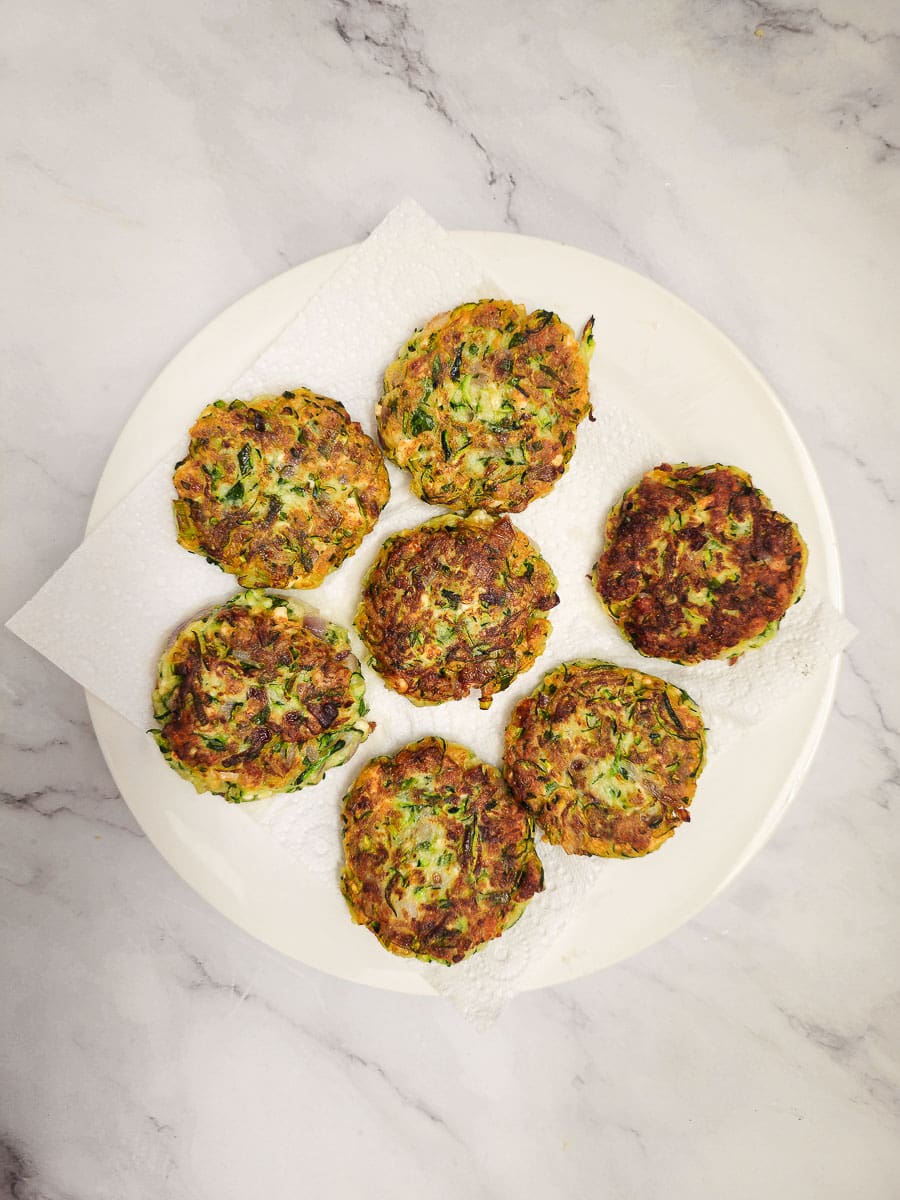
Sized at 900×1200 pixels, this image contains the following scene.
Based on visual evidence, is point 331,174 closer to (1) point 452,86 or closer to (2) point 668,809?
(1) point 452,86

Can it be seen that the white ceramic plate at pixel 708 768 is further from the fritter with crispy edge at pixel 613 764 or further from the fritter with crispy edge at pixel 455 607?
the fritter with crispy edge at pixel 455 607

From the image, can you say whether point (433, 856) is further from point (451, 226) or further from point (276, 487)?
point (451, 226)

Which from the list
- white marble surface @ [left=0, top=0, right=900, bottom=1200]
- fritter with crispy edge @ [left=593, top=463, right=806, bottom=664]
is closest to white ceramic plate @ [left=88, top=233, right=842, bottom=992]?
fritter with crispy edge @ [left=593, top=463, right=806, bottom=664]

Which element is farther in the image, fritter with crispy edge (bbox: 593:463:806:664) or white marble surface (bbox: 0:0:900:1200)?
white marble surface (bbox: 0:0:900:1200)

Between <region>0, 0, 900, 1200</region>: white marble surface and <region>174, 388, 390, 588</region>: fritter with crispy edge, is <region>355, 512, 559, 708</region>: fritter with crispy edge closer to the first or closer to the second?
<region>174, 388, 390, 588</region>: fritter with crispy edge

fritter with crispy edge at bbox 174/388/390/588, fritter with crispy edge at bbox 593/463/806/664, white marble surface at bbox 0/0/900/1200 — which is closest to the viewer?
fritter with crispy edge at bbox 174/388/390/588

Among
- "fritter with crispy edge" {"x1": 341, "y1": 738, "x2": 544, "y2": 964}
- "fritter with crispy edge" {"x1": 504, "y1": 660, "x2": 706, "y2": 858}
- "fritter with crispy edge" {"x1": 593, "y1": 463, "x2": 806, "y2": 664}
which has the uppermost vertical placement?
"fritter with crispy edge" {"x1": 593, "y1": 463, "x2": 806, "y2": 664}

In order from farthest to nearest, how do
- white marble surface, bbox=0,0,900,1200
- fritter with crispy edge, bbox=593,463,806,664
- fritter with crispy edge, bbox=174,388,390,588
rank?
white marble surface, bbox=0,0,900,1200
fritter with crispy edge, bbox=593,463,806,664
fritter with crispy edge, bbox=174,388,390,588
